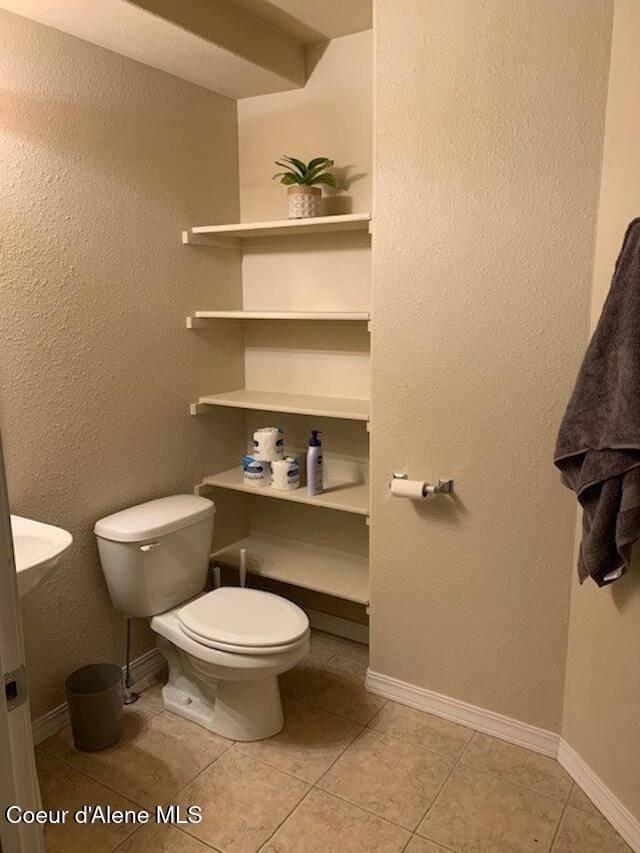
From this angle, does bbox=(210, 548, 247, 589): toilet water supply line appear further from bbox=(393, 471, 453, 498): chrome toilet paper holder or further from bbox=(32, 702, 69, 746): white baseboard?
bbox=(393, 471, 453, 498): chrome toilet paper holder

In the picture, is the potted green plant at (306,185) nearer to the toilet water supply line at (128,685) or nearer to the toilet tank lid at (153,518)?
the toilet tank lid at (153,518)

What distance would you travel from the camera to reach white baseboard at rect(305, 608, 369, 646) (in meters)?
2.73

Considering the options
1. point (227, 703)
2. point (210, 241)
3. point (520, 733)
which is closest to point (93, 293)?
point (210, 241)

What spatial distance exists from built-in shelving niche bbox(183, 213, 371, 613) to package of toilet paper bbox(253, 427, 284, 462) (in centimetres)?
11

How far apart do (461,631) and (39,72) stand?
223 cm

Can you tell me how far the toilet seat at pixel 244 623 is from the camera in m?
1.96

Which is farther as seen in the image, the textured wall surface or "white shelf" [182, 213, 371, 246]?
the textured wall surface

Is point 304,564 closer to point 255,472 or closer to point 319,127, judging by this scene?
point 255,472

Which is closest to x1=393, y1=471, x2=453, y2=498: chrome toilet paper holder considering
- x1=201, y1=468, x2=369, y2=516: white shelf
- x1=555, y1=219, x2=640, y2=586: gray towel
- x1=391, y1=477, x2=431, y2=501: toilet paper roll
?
x1=391, y1=477, x2=431, y2=501: toilet paper roll

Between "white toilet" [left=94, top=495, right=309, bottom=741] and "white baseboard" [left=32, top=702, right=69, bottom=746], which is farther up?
"white toilet" [left=94, top=495, right=309, bottom=741]

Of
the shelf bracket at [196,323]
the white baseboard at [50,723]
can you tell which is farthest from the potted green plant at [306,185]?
the white baseboard at [50,723]

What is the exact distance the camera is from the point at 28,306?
1991 millimetres

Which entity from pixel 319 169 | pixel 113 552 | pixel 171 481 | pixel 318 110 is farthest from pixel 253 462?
pixel 318 110

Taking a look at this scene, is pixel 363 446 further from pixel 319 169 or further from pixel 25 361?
pixel 25 361
